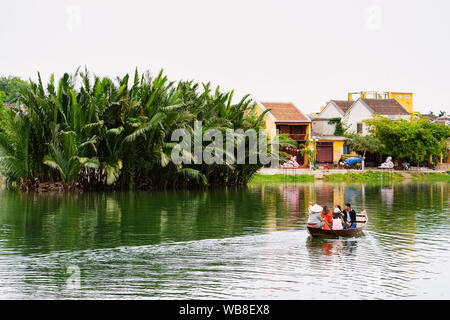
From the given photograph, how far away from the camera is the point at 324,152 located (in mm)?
77062

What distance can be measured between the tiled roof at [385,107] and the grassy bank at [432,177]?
12.9 meters

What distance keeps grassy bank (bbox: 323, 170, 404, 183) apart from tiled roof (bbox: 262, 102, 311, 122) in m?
12.8

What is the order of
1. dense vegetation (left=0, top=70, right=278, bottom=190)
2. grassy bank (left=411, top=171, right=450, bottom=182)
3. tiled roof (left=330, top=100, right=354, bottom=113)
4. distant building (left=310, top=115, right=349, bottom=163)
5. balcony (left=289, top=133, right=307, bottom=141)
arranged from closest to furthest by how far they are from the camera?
dense vegetation (left=0, top=70, right=278, bottom=190), grassy bank (left=411, top=171, right=450, bottom=182), balcony (left=289, top=133, right=307, bottom=141), distant building (left=310, top=115, right=349, bottom=163), tiled roof (left=330, top=100, right=354, bottom=113)

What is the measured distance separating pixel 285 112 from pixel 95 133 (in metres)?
39.2

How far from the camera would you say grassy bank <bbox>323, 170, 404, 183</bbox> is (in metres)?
60.7

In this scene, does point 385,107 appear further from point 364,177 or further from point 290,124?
point 364,177

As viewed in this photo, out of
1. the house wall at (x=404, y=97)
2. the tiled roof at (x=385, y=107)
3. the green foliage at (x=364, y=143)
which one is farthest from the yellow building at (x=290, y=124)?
the house wall at (x=404, y=97)

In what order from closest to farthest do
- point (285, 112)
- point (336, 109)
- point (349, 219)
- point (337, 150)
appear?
point (349, 219) → point (285, 112) → point (337, 150) → point (336, 109)

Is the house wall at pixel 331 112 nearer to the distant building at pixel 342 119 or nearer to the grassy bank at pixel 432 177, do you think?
the distant building at pixel 342 119

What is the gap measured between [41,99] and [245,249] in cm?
2262

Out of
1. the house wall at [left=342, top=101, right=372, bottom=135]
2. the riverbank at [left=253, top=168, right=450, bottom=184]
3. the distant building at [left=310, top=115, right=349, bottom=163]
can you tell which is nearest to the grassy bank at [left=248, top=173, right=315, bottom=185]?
the riverbank at [left=253, top=168, right=450, bottom=184]

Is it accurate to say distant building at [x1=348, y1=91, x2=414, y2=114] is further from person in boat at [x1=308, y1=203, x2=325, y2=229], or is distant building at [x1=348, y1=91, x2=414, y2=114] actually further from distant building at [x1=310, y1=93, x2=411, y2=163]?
person in boat at [x1=308, y1=203, x2=325, y2=229]

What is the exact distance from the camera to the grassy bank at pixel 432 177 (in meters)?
63.9

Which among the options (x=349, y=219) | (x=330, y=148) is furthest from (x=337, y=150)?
(x=349, y=219)
